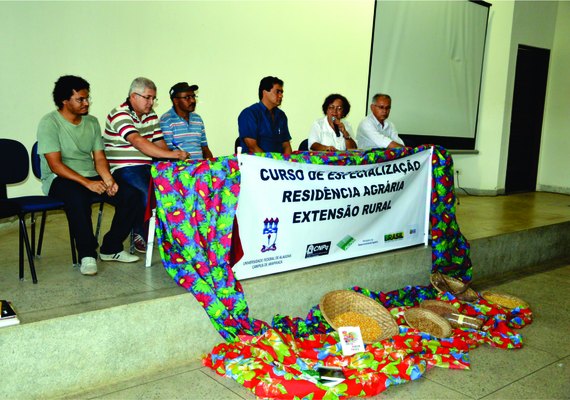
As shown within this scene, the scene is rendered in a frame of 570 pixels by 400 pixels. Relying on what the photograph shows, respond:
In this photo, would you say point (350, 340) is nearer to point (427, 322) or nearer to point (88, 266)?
point (427, 322)

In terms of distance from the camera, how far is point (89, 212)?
3.13 meters

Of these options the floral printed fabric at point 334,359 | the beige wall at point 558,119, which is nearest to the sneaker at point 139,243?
the floral printed fabric at point 334,359

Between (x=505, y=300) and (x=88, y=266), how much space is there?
269 centimetres

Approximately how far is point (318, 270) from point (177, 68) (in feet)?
8.82

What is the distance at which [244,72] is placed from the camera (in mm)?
5559

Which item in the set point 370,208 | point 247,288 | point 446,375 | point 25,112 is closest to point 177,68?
point 25,112

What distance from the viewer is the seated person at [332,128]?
4758 millimetres

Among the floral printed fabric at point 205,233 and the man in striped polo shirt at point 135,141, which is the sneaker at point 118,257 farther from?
the floral printed fabric at point 205,233

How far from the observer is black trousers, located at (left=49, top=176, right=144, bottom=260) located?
303 centimetres

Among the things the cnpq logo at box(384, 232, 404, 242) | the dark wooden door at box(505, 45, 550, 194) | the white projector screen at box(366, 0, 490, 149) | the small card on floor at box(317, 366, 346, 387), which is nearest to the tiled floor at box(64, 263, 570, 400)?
the small card on floor at box(317, 366, 346, 387)

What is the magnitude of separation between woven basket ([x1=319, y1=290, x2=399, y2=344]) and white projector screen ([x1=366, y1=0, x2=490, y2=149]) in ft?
12.5

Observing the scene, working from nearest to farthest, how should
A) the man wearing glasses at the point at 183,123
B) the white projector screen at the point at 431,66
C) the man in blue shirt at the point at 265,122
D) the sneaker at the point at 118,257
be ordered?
the sneaker at the point at 118,257, the man wearing glasses at the point at 183,123, the man in blue shirt at the point at 265,122, the white projector screen at the point at 431,66

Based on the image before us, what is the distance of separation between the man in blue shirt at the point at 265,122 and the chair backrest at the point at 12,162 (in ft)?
5.20

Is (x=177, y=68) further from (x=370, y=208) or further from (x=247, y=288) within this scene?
(x=247, y=288)
